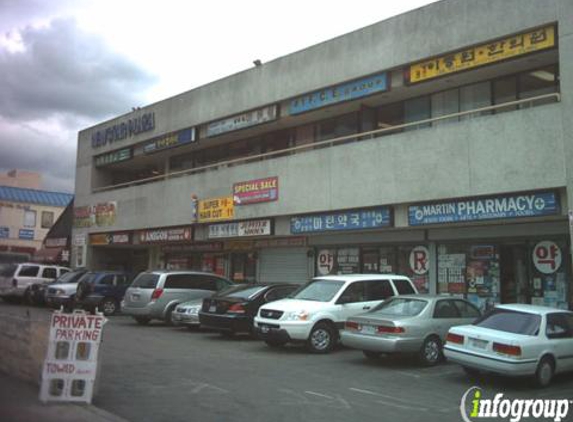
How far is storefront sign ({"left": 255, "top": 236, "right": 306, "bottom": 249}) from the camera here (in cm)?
2397

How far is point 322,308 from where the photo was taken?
14336 millimetres

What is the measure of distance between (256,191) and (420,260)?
23.7 ft

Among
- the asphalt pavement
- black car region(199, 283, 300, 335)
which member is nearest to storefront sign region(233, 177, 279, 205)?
black car region(199, 283, 300, 335)

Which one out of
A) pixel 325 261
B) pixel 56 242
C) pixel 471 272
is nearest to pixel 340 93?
pixel 325 261

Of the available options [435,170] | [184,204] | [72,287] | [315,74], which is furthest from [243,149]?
[435,170]

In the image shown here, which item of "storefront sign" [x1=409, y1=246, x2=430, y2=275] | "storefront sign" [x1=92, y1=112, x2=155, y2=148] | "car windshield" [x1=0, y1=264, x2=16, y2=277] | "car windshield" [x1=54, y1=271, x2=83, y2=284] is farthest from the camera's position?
"storefront sign" [x1=92, y1=112, x2=155, y2=148]

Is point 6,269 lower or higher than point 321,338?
higher

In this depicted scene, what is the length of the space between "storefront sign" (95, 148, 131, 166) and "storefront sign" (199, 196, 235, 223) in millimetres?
8519

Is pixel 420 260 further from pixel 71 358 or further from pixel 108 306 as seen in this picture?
pixel 71 358

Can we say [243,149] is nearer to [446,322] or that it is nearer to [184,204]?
[184,204]

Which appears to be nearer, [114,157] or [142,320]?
[142,320]

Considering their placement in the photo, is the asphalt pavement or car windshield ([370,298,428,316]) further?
car windshield ([370,298,428,316])

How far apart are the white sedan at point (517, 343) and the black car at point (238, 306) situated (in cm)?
647

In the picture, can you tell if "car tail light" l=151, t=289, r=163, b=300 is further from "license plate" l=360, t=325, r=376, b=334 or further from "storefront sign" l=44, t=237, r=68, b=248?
"storefront sign" l=44, t=237, r=68, b=248
